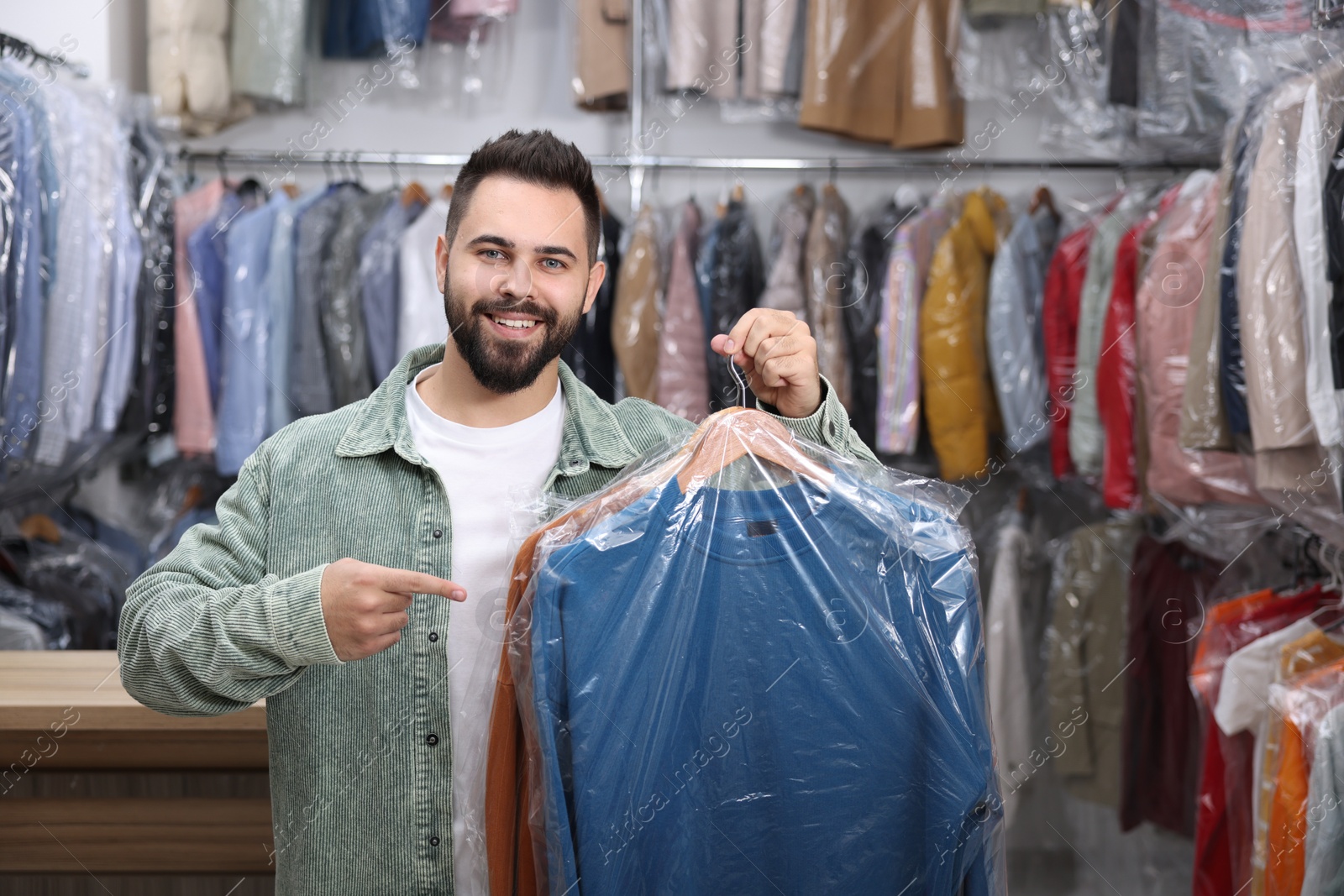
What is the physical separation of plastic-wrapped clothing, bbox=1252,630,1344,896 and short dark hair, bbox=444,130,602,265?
1.47 metres

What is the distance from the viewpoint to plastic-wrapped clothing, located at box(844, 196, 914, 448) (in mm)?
3252

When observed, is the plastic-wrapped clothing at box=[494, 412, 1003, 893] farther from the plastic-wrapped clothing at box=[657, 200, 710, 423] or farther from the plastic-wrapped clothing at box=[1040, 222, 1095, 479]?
the plastic-wrapped clothing at box=[1040, 222, 1095, 479]

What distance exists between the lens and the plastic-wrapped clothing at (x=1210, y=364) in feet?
7.87

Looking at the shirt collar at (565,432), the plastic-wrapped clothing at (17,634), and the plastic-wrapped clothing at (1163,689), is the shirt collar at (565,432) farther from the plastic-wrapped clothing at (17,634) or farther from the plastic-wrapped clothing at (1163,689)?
the plastic-wrapped clothing at (1163,689)

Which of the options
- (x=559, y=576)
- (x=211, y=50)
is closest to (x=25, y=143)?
(x=211, y=50)

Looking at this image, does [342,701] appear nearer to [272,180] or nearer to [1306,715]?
[1306,715]

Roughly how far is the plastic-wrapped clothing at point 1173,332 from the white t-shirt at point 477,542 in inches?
66.9

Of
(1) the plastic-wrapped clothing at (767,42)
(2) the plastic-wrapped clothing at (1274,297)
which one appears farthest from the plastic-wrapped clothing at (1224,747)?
(1) the plastic-wrapped clothing at (767,42)

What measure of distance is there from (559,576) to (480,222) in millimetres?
498

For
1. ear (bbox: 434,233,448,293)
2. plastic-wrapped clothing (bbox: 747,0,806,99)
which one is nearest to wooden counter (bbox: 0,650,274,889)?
ear (bbox: 434,233,448,293)

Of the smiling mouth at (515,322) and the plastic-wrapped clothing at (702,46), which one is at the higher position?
the plastic-wrapped clothing at (702,46)

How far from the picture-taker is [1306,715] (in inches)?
74.7

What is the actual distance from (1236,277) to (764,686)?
5.53 ft

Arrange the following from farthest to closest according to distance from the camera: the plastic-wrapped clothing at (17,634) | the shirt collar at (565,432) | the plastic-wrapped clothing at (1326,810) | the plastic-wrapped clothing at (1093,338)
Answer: the plastic-wrapped clothing at (1093,338) → the plastic-wrapped clothing at (17,634) → the plastic-wrapped clothing at (1326,810) → the shirt collar at (565,432)
